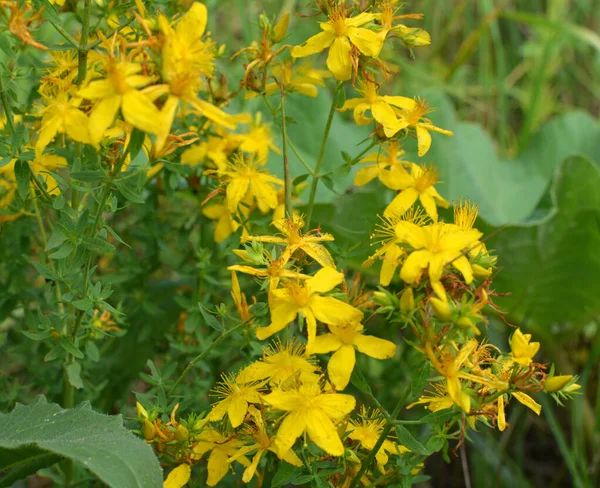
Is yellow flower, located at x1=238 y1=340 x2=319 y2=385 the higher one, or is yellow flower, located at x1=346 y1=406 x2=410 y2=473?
yellow flower, located at x1=238 y1=340 x2=319 y2=385

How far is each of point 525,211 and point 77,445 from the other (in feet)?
6.23

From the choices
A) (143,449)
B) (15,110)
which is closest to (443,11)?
(15,110)

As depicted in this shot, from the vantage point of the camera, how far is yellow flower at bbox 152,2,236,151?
35.2 inches

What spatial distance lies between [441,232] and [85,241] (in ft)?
1.66

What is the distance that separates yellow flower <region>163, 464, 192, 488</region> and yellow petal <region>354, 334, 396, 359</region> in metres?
0.30

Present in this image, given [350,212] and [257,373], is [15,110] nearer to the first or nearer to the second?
[257,373]

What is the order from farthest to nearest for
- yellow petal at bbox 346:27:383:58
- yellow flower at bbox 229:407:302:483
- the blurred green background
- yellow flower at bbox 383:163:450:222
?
1. the blurred green background
2. yellow flower at bbox 383:163:450:222
3. yellow petal at bbox 346:27:383:58
4. yellow flower at bbox 229:407:302:483

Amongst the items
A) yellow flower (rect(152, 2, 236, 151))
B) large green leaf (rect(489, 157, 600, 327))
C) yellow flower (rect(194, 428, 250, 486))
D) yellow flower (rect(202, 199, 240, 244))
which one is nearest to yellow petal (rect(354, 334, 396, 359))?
yellow flower (rect(194, 428, 250, 486))

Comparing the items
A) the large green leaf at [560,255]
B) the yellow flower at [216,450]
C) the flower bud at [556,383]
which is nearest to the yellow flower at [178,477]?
the yellow flower at [216,450]

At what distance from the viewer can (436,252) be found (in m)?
0.94

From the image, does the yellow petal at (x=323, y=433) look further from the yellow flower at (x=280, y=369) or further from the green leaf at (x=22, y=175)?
the green leaf at (x=22, y=175)

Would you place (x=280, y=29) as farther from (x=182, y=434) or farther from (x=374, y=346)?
(x=182, y=434)

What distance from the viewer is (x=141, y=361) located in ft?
5.79

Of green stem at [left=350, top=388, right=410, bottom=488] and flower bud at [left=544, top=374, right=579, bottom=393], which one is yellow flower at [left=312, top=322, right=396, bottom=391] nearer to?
green stem at [left=350, top=388, right=410, bottom=488]
